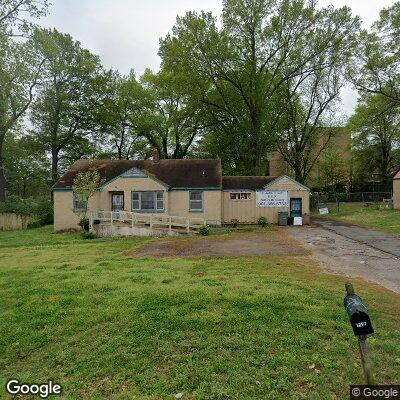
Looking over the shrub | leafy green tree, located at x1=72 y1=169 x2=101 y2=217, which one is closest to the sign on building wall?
leafy green tree, located at x1=72 y1=169 x2=101 y2=217

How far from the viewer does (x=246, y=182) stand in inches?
997

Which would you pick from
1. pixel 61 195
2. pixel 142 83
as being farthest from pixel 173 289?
pixel 142 83

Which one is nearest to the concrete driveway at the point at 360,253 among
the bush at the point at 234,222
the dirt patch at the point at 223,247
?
the dirt patch at the point at 223,247

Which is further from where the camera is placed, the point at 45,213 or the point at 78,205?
the point at 45,213

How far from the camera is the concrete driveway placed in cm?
935

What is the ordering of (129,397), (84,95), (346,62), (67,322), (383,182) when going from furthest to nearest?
(383,182), (84,95), (346,62), (67,322), (129,397)

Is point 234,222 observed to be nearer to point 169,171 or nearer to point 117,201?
point 169,171

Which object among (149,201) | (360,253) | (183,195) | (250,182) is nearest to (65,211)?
(149,201)

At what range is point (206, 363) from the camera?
4.56 metres

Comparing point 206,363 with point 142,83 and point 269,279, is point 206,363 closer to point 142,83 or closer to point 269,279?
point 269,279

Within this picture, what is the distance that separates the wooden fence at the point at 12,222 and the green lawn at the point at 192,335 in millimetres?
19578

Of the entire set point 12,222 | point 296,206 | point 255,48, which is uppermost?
point 255,48

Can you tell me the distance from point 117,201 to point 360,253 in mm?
17084

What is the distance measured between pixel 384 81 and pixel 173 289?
25334 mm
